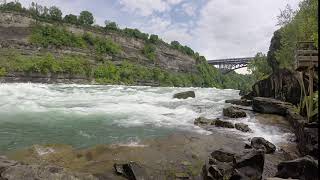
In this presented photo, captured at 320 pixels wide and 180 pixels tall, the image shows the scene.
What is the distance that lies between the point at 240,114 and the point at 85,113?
34.1 ft

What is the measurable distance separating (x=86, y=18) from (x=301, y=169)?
86.3m

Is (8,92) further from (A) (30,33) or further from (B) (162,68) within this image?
(B) (162,68)

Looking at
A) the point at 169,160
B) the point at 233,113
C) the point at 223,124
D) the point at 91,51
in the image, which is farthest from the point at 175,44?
the point at 169,160

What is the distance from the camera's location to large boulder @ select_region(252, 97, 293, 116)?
24077 millimetres

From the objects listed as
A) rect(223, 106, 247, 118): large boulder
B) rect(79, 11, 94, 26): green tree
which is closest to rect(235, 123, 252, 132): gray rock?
rect(223, 106, 247, 118): large boulder

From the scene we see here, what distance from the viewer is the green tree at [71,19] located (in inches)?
3169

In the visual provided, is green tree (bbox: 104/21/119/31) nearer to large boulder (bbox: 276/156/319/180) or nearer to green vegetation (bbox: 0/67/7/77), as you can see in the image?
green vegetation (bbox: 0/67/7/77)

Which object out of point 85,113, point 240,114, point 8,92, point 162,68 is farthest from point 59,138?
point 162,68

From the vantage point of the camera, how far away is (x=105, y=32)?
85688 millimetres

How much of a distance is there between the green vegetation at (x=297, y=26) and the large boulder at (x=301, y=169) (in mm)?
12386

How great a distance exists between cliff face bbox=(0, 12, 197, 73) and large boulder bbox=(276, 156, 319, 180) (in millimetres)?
60333

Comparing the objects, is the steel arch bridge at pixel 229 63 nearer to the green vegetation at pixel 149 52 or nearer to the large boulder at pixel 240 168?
the green vegetation at pixel 149 52

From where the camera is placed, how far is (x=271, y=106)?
25359mm

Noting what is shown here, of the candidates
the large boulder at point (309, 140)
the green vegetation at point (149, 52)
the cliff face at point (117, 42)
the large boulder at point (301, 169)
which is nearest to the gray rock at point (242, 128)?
the large boulder at point (309, 140)
